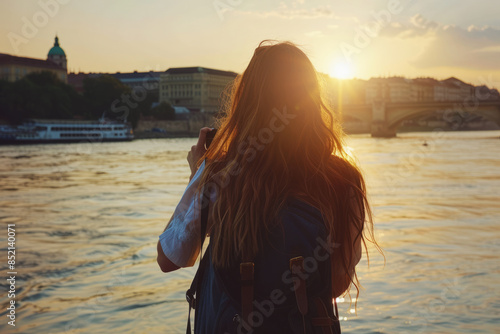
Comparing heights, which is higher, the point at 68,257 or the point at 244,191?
the point at 244,191

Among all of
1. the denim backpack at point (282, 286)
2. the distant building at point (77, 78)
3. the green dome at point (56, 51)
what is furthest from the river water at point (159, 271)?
the distant building at point (77, 78)

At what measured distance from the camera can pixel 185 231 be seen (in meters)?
1.23

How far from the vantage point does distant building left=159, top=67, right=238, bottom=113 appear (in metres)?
88.8

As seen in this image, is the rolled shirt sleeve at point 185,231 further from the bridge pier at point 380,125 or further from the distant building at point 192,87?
the distant building at point 192,87

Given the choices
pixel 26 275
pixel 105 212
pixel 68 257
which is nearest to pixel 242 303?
pixel 26 275

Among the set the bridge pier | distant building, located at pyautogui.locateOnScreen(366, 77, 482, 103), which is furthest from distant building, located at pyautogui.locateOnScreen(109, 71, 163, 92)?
the bridge pier

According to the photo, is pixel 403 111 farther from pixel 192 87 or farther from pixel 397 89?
pixel 397 89

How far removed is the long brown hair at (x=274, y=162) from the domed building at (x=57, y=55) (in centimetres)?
8466

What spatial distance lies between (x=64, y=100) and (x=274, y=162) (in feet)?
179

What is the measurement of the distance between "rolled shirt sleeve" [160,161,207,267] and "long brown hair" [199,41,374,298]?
3 centimetres

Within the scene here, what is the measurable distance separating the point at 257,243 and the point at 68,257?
15.1ft

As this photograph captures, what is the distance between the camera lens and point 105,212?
29.2 feet

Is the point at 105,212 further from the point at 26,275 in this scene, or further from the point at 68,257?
the point at 26,275

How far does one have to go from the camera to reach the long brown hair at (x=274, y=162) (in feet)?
3.91
